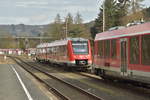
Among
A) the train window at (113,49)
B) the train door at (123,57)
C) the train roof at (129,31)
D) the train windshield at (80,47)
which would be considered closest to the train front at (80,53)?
the train windshield at (80,47)

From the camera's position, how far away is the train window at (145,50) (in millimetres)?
14539

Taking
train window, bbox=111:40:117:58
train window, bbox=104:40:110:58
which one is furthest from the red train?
train window, bbox=111:40:117:58

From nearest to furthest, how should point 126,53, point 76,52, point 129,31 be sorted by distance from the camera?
point 129,31, point 126,53, point 76,52

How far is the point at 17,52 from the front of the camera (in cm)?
15362

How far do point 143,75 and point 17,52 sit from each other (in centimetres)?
14098

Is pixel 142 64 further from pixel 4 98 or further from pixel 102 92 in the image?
pixel 4 98

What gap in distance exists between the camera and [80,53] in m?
35.4

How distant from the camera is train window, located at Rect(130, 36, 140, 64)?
51.5ft

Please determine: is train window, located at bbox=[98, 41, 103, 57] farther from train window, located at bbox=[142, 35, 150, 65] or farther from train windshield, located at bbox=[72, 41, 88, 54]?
train windshield, located at bbox=[72, 41, 88, 54]

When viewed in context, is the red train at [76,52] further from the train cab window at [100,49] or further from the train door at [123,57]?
the train door at [123,57]

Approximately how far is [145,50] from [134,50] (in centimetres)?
128

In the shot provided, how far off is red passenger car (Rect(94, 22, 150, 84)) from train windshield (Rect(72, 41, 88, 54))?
1248cm

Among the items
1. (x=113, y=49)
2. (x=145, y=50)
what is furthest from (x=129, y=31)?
(x=113, y=49)

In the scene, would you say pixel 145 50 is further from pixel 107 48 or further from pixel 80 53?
pixel 80 53
